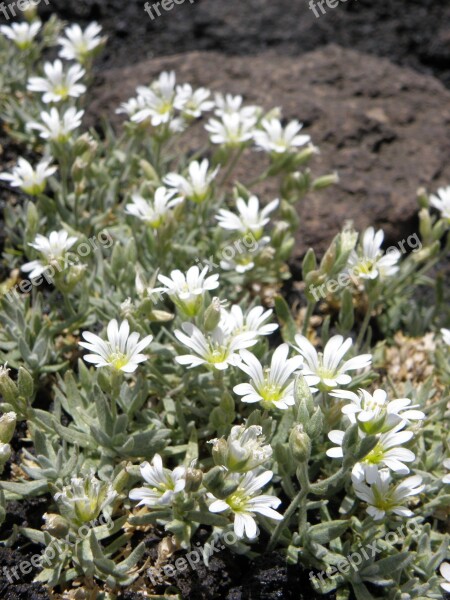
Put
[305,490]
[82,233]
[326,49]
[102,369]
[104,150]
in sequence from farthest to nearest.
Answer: [326,49]
[104,150]
[82,233]
[102,369]
[305,490]

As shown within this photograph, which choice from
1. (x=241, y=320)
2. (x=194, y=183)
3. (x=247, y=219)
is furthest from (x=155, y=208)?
(x=241, y=320)

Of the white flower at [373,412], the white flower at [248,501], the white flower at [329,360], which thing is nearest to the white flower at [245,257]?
the white flower at [329,360]

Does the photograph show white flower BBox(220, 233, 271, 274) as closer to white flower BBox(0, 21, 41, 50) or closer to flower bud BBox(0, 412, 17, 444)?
flower bud BBox(0, 412, 17, 444)

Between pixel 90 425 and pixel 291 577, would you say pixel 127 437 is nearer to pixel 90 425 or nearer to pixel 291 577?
pixel 90 425

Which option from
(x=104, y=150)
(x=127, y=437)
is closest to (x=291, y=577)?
(x=127, y=437)

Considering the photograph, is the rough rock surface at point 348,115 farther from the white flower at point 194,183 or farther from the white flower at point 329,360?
the white flower at point 329,360
